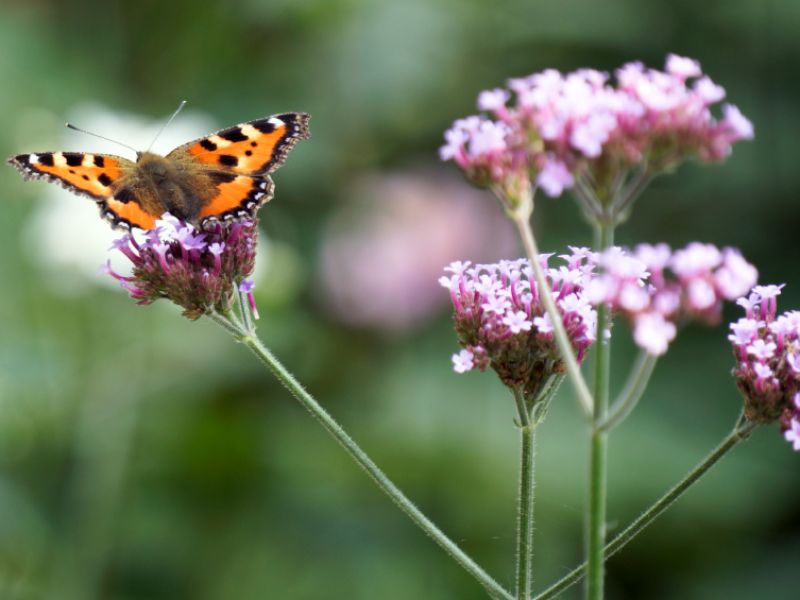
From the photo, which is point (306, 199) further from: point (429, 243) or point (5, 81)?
point (5, 81)

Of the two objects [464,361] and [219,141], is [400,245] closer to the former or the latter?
[219,141]

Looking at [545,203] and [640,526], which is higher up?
[545,203]

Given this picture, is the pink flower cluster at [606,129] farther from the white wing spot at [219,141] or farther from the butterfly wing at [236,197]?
the white wing spot at [219,141]

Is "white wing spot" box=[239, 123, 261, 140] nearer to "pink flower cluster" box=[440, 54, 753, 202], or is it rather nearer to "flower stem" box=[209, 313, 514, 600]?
"flower stem" box=[209, 313, 514, 600]

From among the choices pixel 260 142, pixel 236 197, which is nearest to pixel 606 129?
pixel 236 197

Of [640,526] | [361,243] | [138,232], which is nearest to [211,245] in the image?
[138,232]

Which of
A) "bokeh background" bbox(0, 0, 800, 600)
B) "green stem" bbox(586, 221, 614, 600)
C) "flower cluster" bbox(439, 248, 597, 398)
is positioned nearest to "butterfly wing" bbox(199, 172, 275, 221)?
"flower cluster" bbox(439, 248, 597, 398)

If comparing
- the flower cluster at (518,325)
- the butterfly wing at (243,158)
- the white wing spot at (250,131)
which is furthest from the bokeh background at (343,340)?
the flower cluster at (518,325)
